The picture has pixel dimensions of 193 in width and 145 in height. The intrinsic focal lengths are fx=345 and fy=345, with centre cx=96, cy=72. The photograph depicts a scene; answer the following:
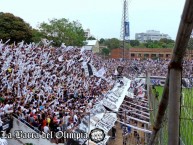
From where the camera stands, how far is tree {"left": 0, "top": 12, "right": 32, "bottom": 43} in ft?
132

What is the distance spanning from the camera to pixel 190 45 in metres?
1.71

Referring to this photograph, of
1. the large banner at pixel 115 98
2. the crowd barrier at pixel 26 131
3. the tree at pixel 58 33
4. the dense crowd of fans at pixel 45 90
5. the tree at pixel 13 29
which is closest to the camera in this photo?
the crowd barrier at pixel 26 131

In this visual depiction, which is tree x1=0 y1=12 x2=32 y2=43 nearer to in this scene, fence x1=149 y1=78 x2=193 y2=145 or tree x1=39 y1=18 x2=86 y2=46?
tree x1=39 y1=18 x2=86 y2=46

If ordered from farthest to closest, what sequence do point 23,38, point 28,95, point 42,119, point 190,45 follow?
1. point 23,38
2. point 28,95
3. point 42,119
4. point 190,45

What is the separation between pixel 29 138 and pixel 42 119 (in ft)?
3.41

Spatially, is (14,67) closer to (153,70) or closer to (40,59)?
(40,59)

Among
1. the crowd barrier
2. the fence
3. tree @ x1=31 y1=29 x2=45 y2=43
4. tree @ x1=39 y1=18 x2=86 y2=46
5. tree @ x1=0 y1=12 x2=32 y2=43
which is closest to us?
the fence

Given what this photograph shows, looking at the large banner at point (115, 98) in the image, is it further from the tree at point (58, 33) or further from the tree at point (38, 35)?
the tree at point (58, 33)

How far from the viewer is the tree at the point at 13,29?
40.1m

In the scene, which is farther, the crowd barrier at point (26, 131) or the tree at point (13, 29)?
the tree at point (13, 29)

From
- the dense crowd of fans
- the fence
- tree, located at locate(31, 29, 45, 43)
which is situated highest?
tree, located at locate(31, 29, 45, 43)

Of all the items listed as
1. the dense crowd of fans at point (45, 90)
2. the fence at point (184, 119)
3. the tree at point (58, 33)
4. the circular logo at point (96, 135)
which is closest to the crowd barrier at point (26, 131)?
the dense crowd of fans at point (45, 90)

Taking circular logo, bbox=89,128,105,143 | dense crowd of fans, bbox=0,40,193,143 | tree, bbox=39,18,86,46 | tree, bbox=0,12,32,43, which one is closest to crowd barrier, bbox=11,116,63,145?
dense crowd of fans, bbox=0,40,193,143

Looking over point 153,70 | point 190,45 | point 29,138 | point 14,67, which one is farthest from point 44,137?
point 153,70
